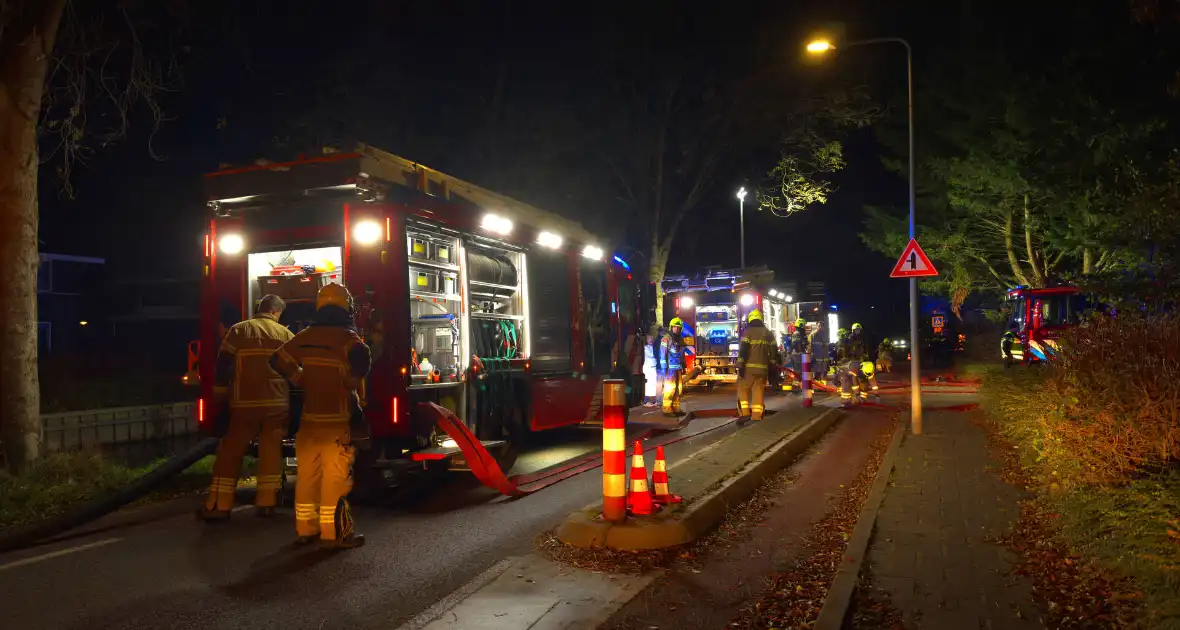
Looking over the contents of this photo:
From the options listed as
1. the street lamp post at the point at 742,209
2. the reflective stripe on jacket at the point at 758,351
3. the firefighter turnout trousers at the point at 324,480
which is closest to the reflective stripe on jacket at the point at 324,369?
the firefighter turnout trousers at the point at 324,480

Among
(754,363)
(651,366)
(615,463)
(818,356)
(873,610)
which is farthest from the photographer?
(818,356)

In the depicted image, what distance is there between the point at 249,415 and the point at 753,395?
839cm

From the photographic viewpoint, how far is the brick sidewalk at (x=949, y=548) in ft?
15.0

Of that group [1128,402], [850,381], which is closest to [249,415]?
[1128,402]

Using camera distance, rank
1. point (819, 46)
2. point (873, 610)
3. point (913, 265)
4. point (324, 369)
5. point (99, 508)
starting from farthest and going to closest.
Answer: point (819, 46) < point (913, 265) < point (99, 508) < point (324, 369) < point (873, 610)

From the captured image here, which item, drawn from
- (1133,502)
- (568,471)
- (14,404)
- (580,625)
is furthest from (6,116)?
(1133,502)

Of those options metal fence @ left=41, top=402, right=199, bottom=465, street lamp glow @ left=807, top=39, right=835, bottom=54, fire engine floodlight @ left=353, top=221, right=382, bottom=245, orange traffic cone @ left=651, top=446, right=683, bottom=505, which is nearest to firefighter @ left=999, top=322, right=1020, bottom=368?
street lamp glow @ left=807, top=39, right=835, bottom=54

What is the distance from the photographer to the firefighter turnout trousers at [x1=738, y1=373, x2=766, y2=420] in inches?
527

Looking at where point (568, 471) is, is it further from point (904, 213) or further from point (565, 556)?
point (904, 213)

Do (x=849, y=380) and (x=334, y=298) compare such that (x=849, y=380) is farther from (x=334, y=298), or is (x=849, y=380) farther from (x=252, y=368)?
(x=334, y=298)

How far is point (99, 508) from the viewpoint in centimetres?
686

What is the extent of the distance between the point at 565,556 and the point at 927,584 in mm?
2229

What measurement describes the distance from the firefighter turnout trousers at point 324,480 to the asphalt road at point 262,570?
0.68ft

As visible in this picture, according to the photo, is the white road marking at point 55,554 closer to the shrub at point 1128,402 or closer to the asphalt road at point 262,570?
the asphalt road at point 262,570
